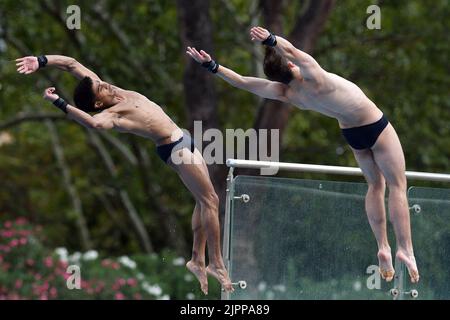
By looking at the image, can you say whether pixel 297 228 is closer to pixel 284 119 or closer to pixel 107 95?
pixel 107 95

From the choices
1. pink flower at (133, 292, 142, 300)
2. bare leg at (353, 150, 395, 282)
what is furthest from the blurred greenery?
bare leg at (353, 150, 395, 282)

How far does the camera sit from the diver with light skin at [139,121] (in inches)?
273

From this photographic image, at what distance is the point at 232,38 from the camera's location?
15.5 meters

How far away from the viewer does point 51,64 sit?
279 inches

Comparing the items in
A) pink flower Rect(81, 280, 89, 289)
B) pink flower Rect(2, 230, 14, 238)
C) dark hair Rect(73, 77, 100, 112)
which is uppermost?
dark hair Rect(73, 77, 100, 112)

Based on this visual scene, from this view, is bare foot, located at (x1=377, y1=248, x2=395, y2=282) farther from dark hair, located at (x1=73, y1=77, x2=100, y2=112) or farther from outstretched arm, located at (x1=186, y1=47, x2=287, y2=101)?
dark hair, located at (x1=73, y1=77, x2=100, y2=112)

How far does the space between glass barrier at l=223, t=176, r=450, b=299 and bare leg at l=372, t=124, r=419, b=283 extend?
4.18 feet

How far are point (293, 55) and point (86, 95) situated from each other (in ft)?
4.41

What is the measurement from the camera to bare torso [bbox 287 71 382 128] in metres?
7.17

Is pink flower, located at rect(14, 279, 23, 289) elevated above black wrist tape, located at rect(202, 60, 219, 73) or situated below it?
below

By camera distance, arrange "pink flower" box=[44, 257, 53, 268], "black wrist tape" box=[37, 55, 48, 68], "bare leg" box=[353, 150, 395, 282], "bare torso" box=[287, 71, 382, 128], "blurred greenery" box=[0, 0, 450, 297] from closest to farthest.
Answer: "black wrist tape" box=[37, 55, 48, 68] → "bare torso" box=[287, 71, 382, 128] → "bare leg" box=[353, 150, 395, 282] → "pink flower" box=[44, 257, 53, 268] → "blurred greenery" box=[0, 0, 450, 297]

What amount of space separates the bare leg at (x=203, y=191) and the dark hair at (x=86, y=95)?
65cm

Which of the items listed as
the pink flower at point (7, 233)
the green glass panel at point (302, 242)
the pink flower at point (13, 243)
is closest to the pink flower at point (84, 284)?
the pink flower at point (13, 243)
